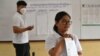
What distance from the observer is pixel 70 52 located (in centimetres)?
155

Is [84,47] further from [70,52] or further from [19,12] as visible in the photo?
[70,52]

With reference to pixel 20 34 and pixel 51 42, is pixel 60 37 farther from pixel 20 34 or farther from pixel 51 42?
pixel 20 34

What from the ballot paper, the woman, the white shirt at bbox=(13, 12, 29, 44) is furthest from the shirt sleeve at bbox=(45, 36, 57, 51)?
the white shirt at bbox=(13, 12, 29, 44)

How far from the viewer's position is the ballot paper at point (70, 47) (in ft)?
5.09

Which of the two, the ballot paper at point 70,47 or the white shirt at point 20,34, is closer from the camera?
the ballot paper at point 70,47

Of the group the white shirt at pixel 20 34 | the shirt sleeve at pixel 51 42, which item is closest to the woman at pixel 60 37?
the shirt sleeve at pixel 51 42

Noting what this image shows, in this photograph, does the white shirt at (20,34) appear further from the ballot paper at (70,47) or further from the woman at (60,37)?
the ballot paper at (70,47)

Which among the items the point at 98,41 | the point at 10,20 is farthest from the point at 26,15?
the point at 98,41

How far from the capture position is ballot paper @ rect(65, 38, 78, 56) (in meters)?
1.55

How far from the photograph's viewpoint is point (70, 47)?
156 centimetres

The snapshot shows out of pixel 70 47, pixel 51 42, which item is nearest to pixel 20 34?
pixel 51 42

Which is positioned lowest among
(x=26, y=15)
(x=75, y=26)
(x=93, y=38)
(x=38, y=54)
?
(x=38, y=54)

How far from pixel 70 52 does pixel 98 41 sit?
2.41 meters

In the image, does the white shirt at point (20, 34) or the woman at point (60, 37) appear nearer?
the woman at point (60, 37)
